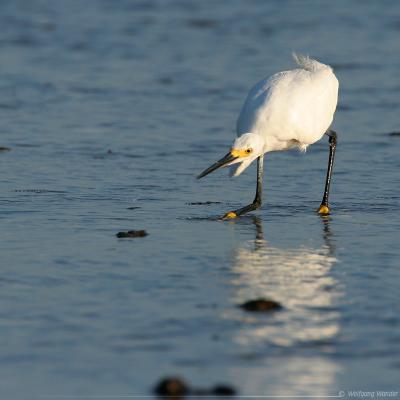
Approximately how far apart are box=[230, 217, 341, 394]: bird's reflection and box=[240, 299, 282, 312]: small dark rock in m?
0.06

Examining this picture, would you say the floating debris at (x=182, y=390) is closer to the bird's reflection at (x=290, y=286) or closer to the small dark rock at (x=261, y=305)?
the bird's reflection at (x=290, y=286)

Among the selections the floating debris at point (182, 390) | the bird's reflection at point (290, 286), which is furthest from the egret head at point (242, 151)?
the floating debris at point (182, 390)

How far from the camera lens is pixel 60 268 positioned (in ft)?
25.9

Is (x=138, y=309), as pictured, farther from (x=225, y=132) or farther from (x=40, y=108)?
(x=40, y=108)

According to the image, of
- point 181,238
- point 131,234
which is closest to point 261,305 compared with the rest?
point 181,238

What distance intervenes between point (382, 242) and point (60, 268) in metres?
2.44

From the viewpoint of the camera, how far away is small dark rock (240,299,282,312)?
6842 mm

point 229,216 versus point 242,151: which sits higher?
point 242,151

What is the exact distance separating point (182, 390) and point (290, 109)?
473 cm

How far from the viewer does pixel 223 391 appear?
219 inches

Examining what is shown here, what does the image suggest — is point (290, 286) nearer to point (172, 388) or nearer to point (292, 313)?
point (292, 313)

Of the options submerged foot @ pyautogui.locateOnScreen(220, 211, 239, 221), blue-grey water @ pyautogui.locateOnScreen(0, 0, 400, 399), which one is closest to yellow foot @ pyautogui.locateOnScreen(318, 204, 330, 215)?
blue-grey water @ pyautogui.locateOnScreen(0, 0, 400, 399)

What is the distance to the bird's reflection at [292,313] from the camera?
5855 millimetres

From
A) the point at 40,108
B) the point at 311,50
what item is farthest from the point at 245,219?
the point at 311,50
